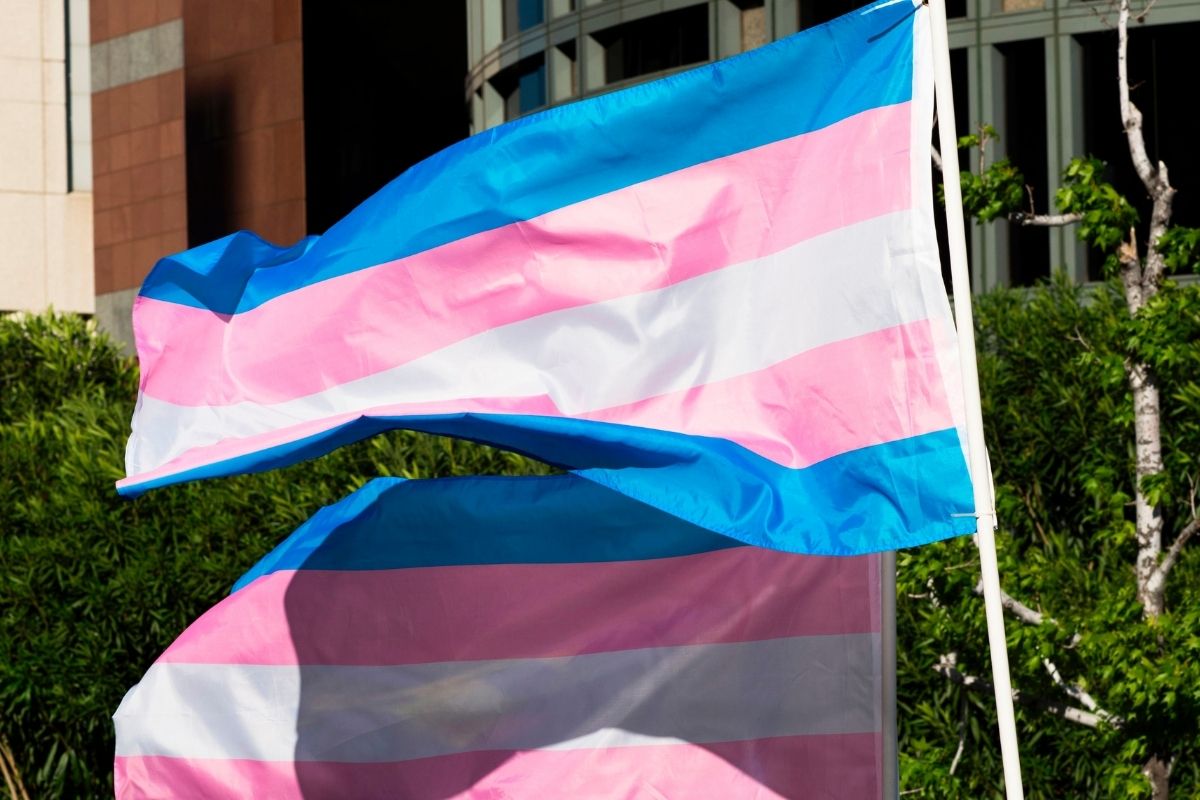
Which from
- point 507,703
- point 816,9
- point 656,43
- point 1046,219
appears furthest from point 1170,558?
point 656,43

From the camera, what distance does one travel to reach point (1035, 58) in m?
17.6

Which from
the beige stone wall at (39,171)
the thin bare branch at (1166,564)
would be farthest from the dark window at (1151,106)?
the beige stone wall at (39,171)

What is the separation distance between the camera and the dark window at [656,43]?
64.6 ft

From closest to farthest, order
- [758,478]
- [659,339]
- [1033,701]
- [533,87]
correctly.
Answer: [758,478]
[659,339]
[1033,701]
[533,87]

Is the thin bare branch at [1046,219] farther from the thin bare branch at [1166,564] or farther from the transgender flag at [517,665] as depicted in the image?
the transgender flag at [517,665]

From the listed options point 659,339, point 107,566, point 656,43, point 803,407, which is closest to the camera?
point 803,407

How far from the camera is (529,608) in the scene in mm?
5738

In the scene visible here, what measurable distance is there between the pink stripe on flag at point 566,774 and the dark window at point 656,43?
47.6 feet

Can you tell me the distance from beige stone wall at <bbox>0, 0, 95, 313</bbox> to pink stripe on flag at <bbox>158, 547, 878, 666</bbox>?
74.4ft

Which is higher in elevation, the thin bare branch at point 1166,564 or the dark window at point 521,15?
the dark window at point 521,15

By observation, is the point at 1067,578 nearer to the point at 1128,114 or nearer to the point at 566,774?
the point at 1128,114

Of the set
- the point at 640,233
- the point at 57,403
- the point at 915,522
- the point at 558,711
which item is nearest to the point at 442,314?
the point at 640,233

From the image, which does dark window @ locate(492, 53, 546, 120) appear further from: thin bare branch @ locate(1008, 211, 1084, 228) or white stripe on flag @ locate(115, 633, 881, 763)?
white stripe on flag @ locate(115, 633, 881, 763)

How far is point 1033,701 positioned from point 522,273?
10.2ft
